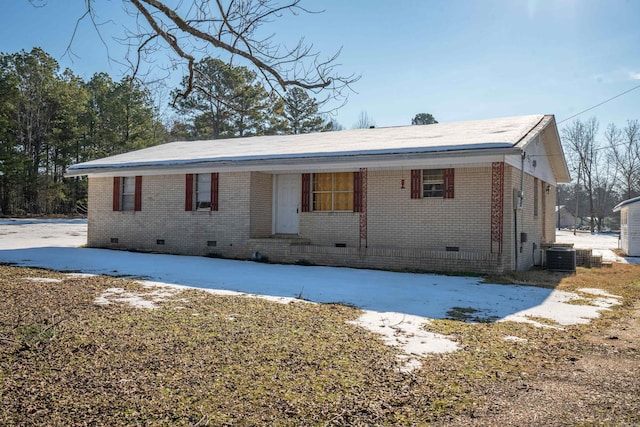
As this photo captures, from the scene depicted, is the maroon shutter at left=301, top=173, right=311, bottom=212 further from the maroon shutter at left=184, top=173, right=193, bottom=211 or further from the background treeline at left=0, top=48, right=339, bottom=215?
the background treeline at left=0, top=48, right=339, bottom=215

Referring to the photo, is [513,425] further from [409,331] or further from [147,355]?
[147,355]

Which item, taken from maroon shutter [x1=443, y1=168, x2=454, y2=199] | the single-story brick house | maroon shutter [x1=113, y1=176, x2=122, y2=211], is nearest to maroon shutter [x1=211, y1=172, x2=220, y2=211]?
the single-story brick house

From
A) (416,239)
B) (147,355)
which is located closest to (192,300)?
(147,355)

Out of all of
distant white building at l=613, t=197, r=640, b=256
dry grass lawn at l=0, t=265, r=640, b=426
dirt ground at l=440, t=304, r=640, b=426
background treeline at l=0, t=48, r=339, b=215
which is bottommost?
dirt ground at l=440, t=304, r=640, b=426

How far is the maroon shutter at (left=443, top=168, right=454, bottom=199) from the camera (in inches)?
467

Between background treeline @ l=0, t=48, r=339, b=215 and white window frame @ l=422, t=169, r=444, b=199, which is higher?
background treeline @ l=0, t=48, r=339, b=215

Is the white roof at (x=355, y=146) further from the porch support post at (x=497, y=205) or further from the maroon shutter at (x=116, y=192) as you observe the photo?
the porch support post at (x=497, y=205)

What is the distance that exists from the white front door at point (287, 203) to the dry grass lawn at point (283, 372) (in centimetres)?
818

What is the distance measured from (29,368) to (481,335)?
4.55 meters

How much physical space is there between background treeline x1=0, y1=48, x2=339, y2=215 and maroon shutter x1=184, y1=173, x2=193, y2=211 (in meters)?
18.8

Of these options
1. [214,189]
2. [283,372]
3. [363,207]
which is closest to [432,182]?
[363,207]

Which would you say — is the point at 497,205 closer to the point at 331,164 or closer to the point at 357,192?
the point at 357,192

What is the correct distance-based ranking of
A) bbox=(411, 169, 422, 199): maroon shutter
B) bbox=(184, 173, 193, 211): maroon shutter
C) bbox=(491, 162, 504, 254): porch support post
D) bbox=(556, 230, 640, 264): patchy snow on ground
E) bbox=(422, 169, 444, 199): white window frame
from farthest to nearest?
1. bbox=(556, 230, 640, 264): patchy snow on ground
2. bbox=(184, 173, 193, 211): maroon shutter
3. bbox=(411, 169, 422, 199): maroon shutter
4. bbox=(422, 169, 444, 199): white window frame
5. bbox=(491, 162, 504, 254): porch support post

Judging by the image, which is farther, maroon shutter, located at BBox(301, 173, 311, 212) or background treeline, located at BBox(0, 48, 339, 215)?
background treeline, located at BBox(0, 48, 339, 215)
